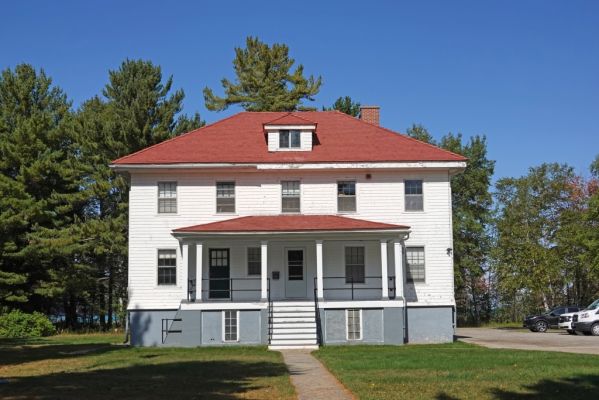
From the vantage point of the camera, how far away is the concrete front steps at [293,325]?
80.9ft

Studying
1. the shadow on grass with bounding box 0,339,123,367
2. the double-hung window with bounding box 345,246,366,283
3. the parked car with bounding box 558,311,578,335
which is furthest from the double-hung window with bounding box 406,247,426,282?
the shadow on grass with bounding box 0,339,123,367

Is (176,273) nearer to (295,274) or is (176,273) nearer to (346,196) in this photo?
(295,274)

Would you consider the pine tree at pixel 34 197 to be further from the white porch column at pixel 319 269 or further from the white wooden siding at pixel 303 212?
the white porch column at pixel 319 269

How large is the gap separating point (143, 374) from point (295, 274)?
12.6 m

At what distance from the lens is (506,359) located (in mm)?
18156

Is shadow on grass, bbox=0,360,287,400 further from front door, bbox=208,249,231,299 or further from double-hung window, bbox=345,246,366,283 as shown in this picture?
double-hung window, bbox=345,246,366,283

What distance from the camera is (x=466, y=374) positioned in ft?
49.2

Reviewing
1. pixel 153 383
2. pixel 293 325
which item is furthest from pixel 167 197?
pixel 153 383

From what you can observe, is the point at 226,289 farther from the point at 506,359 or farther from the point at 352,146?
the point at 506,359

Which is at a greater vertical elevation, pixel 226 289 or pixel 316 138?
pixel 316 138

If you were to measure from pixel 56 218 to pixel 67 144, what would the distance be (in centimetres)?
637

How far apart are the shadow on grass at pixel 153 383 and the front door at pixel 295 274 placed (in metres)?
9.47

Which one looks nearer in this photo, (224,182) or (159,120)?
(224,182)

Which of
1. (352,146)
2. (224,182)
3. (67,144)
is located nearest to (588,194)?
(352,146)
